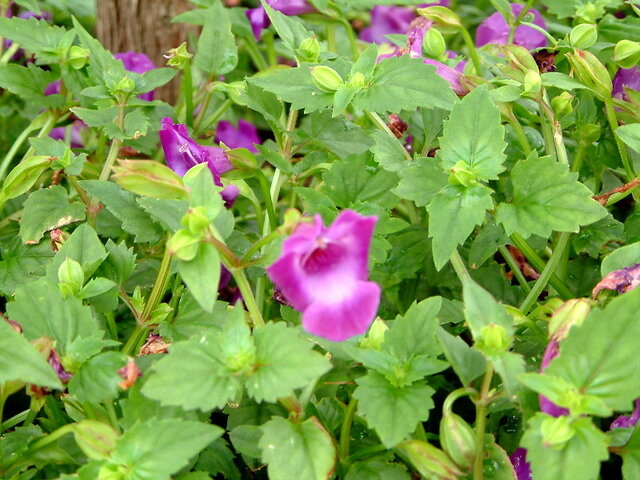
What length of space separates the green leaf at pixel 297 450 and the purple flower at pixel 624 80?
0.68 meters

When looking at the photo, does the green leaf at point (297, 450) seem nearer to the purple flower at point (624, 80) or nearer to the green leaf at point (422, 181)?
the green leaf at point (422, 181)

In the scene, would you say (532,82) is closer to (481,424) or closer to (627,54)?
(627,54)

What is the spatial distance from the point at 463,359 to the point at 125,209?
48 centimetres

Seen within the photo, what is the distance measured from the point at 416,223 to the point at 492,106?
0.30m

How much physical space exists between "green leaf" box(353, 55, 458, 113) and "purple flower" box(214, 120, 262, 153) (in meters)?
0.62

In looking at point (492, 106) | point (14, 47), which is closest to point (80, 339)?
point (492, 106)

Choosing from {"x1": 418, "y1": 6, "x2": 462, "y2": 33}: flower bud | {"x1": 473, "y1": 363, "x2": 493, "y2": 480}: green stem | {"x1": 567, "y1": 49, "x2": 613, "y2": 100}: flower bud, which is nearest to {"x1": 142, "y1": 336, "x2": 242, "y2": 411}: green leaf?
{"x1": 473, "y1": 363, "x2": 493, "y2": 480}: green stem

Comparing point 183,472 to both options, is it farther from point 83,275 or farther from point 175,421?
point 83,275

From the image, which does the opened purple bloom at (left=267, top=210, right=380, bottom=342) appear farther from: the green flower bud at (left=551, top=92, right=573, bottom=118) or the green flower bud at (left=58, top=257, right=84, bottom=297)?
the green flower bud at (left=551, top=92, right=573, bottom=118)

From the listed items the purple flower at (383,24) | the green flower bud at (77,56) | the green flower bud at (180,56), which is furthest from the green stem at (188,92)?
the purple flower at (383,24)

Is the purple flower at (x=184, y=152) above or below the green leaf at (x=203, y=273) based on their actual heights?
below

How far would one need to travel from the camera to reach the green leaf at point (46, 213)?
3.63 ft

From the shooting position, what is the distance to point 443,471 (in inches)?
30.0

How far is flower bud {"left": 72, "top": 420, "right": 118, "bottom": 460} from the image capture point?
2.45ft
